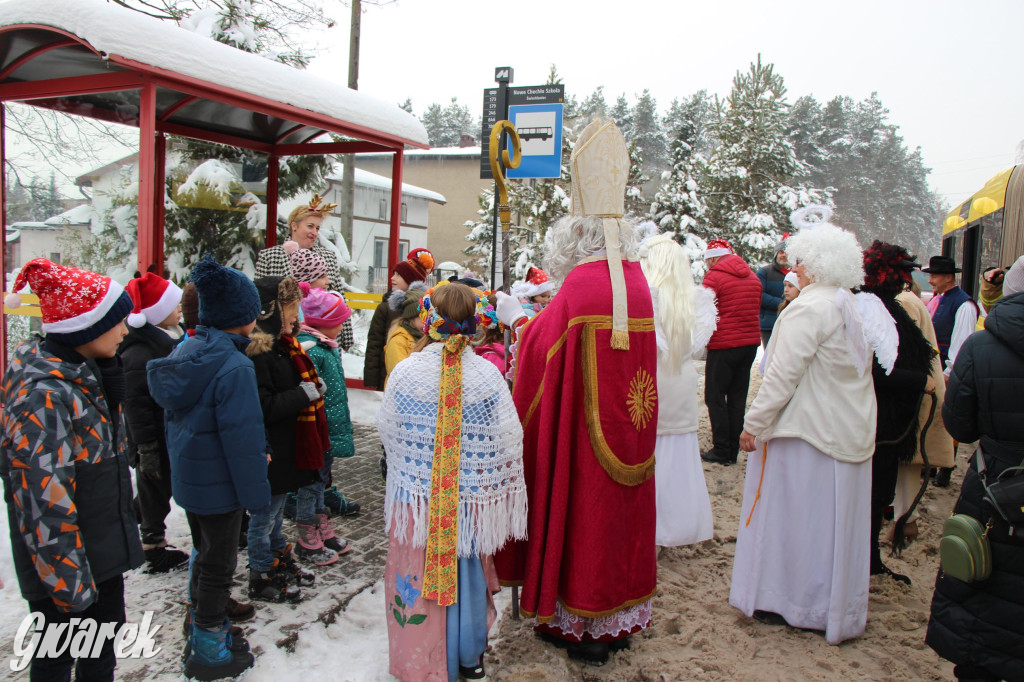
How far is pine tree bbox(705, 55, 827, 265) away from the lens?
2469 cm

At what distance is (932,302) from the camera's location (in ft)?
25.0

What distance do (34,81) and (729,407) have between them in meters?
7.24

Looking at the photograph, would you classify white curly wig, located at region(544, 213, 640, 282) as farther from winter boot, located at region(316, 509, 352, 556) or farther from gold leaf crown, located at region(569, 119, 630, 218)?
winter boot, located at region(316, 509, 352, 556)

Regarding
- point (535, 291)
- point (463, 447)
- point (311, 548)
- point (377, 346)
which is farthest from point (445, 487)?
point (535, 291)

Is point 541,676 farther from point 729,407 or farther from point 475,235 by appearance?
point 475,235

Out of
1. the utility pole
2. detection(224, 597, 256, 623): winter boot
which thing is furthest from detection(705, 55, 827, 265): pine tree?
detection(224, 597, 256, 623): winter boot

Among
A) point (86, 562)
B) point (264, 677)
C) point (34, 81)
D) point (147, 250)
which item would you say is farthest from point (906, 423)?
point (34, 81)

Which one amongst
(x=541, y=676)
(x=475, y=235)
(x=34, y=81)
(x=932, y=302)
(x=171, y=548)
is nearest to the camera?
(x=541, y=676)

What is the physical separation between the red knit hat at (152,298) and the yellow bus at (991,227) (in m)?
10.3

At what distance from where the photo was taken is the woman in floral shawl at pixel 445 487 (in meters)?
2.77

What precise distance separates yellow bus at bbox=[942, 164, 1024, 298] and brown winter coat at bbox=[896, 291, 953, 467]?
589 cm

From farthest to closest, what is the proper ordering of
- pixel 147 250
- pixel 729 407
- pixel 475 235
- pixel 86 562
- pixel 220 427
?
1. pixel 475 235
2. pixel 729 407
3. pixel 147 250
4. pixel 220 427
5. pixel 86 562

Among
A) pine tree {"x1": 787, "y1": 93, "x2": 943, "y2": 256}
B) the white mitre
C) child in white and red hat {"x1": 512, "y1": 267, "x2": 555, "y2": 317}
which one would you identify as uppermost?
pine tree {"x1": 787, "y1": 93, "x2": 943, "y2": 256}

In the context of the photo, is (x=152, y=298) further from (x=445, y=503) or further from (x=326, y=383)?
(x=445, y=503)
